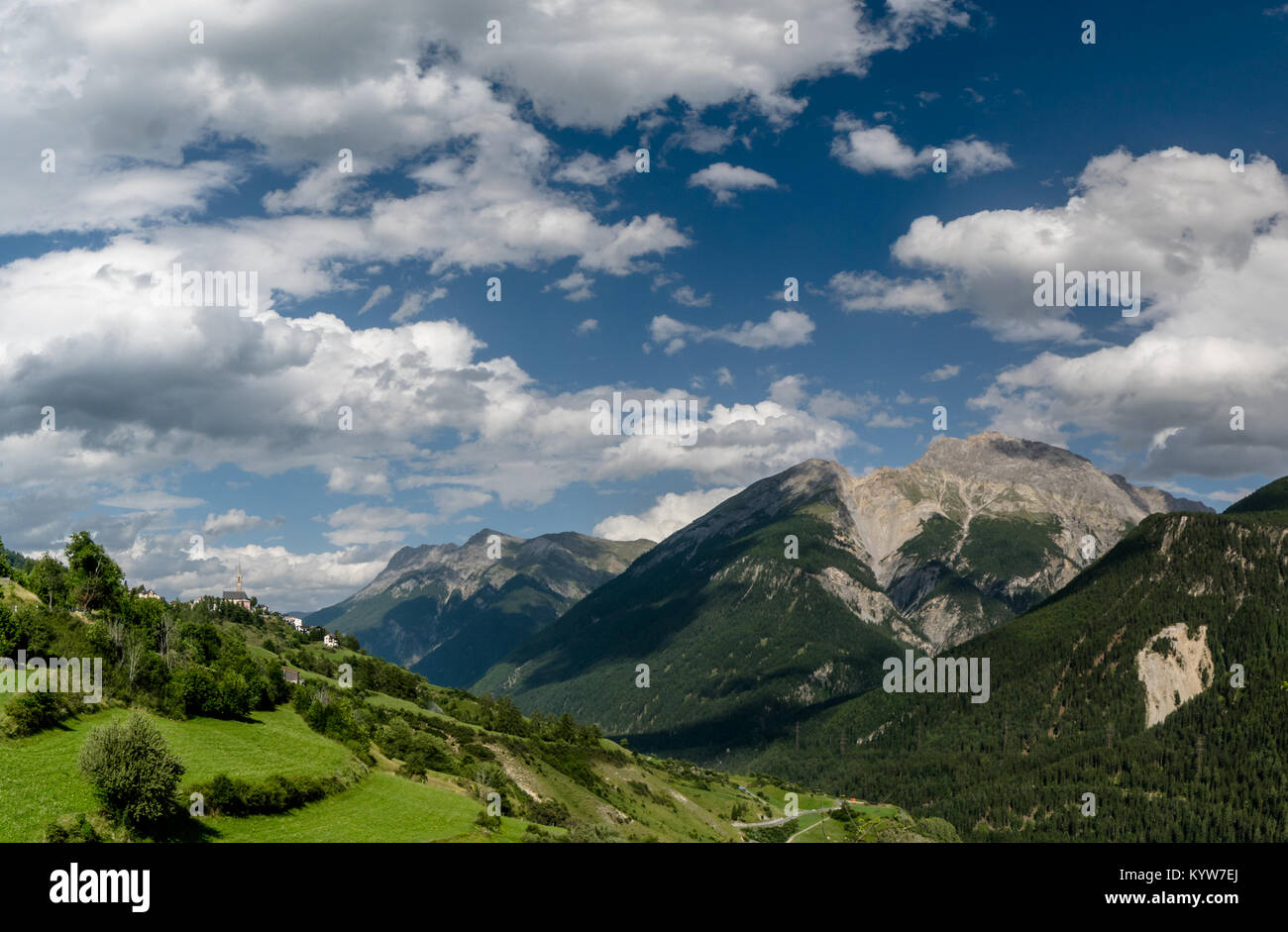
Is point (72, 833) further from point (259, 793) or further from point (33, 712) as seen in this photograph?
point (259, 793)

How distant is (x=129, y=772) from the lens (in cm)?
6569

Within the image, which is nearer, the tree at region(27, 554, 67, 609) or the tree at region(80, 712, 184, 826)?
the tree at region(80, 712, 184, 826)

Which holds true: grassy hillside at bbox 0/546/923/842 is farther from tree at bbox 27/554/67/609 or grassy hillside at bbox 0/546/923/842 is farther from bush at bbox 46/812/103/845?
tree at bbox 27/554/67/609

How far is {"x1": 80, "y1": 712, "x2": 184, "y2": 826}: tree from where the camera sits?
214 ft

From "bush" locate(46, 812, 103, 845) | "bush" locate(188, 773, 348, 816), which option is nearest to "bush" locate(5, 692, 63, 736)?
"bush" locate(188, 773, 348, 816)

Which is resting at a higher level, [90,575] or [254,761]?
[90,575]
